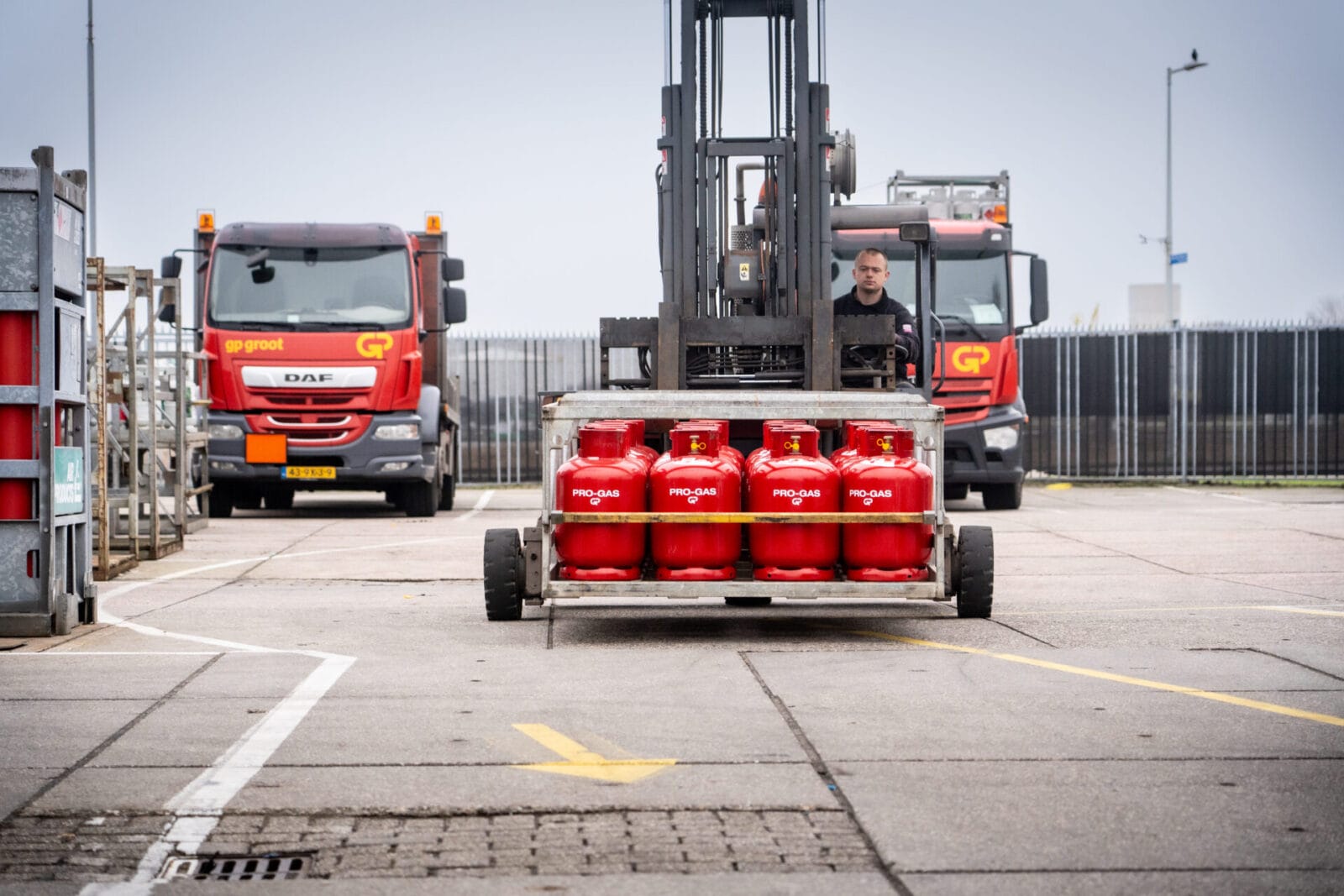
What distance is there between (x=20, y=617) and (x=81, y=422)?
3.68 feet

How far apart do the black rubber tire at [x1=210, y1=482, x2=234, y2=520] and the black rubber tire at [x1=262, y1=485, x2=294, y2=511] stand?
1.69 ft

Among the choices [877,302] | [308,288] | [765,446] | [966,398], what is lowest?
[765,446]

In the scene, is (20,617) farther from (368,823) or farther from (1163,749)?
(1163,749)

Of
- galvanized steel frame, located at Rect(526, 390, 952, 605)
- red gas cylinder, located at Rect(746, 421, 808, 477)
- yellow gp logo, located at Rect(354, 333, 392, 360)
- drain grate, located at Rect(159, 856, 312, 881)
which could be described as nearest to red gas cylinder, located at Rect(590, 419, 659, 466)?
galvanized steel frame, located at Rect(526, 390, 952, 605)

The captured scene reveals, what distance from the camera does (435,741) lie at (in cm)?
597

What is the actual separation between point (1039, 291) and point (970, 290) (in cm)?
168

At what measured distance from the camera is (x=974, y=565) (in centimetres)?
956

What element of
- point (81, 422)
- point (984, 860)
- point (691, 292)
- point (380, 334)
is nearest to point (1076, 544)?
point (691, 292)

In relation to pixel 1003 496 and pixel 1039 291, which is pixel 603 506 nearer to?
pixel 1039 291

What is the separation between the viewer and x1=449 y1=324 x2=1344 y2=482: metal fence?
30.3 meters

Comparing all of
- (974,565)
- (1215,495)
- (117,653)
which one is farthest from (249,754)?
(1215,495)

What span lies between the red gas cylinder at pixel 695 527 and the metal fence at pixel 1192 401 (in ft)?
74.2

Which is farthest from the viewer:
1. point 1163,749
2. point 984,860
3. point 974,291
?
point 974,291

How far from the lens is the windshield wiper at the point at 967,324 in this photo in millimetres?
→ 20984
